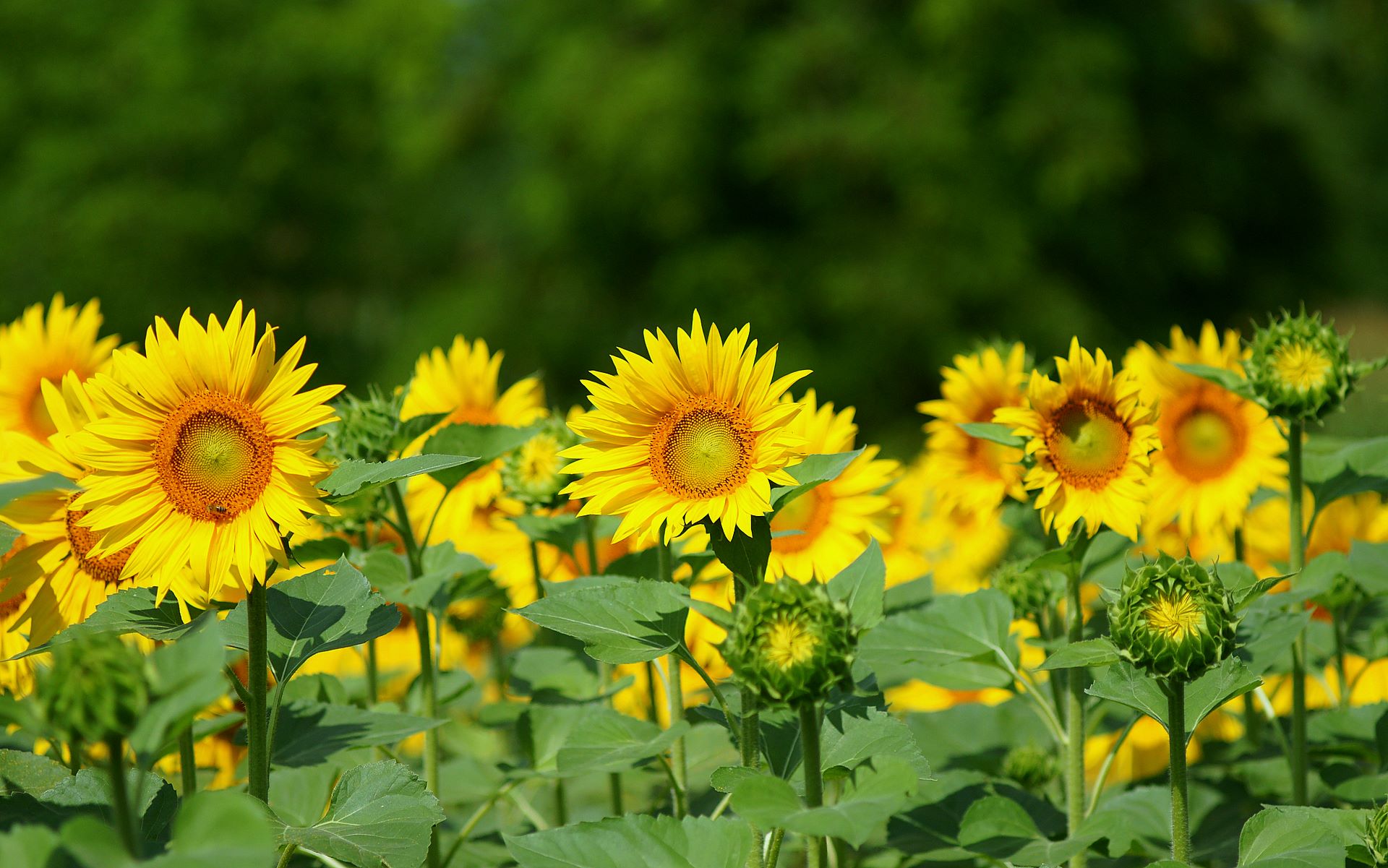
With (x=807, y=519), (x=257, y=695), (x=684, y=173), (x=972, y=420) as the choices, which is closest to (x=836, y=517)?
(x=807, y=519)

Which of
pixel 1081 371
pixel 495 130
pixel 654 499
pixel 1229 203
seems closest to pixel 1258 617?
pixel 1081 371

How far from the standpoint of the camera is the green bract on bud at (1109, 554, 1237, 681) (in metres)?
1.07

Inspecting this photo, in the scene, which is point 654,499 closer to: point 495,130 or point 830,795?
point 830,795

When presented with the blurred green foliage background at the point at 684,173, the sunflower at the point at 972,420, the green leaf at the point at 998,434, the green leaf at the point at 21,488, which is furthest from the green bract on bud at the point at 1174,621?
the blurred green foliage background at the point at 684,173

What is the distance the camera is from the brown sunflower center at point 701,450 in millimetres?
1162

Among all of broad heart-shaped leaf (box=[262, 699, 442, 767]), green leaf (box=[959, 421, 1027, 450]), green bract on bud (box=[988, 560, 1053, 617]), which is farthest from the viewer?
green bract on bud (box=[988, 560, 1053, 617])

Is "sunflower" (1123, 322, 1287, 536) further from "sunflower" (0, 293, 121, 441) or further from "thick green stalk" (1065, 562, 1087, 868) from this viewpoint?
"sunflower" (0, 293, 121, 441)

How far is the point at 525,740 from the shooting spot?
155 cm

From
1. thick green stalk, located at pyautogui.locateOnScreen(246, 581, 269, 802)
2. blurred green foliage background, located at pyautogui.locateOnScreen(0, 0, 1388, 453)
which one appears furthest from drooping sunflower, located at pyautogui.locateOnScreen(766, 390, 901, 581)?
blurred green foliage background, located at pyautogui.locateOnScreen(0, 0, 1388, 453)

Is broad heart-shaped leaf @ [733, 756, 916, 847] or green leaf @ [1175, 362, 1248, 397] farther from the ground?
green leaf @ [1175, 362, 1248, 397]

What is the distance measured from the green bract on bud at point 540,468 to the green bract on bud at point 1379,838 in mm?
949

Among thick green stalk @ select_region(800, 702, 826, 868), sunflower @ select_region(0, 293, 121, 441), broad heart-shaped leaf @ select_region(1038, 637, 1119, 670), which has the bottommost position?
thick green stalk @ select_region(800, 702, 826, 868)

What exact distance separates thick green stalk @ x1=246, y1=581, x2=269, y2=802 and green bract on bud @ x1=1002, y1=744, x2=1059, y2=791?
992 mm

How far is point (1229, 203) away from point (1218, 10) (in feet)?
5.35
